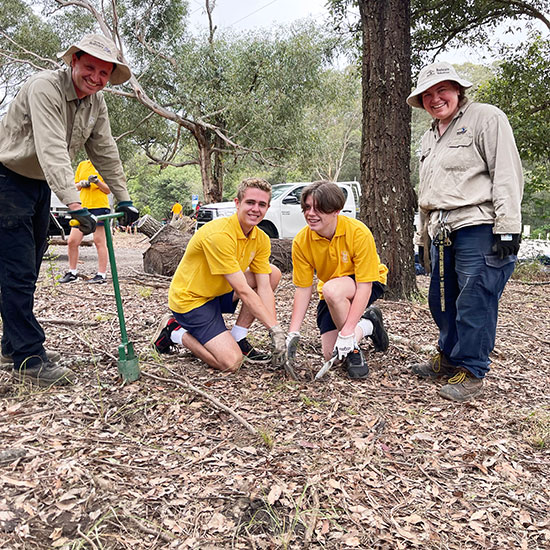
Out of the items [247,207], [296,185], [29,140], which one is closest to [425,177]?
[247,207]

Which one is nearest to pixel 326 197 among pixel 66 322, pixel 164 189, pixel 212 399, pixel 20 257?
pixel 212 399

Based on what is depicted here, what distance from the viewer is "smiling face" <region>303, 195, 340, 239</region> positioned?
3.06m

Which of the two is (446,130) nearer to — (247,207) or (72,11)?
(247,207)

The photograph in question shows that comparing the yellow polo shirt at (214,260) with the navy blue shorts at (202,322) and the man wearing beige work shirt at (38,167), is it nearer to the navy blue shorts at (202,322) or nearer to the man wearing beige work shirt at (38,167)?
the navy blue shorts at (202,322)

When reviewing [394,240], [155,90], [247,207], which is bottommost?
[394,240]

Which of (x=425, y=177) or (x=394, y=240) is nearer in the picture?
(x=425, y=177)

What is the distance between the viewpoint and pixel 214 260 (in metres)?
3.12

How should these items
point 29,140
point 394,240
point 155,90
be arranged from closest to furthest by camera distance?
point 29,140 → point 394,240 → point 155,90

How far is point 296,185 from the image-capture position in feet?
37.3

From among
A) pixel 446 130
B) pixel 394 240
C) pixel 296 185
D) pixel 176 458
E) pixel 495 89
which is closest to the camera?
pixel 176 458

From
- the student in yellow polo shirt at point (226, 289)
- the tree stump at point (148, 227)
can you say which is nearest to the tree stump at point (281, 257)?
the tree stump at point (148, 227)

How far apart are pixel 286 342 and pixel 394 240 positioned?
238 cm

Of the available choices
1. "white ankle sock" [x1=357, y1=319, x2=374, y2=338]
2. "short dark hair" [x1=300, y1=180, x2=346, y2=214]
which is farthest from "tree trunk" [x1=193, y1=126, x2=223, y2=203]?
"short dark hair" [x1=300, y1=180, x2=346, y2=214]

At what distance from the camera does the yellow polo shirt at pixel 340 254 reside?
318 cm
